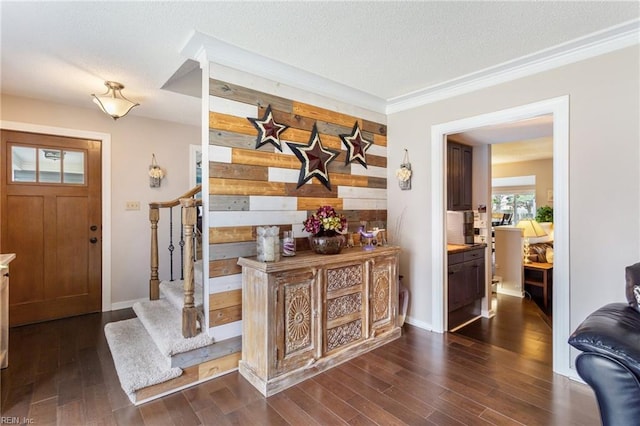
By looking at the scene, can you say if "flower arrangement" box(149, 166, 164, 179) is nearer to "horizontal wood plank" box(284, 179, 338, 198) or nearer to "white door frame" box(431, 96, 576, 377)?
"horizontal wood plank" box(284, 179, 338, 198)

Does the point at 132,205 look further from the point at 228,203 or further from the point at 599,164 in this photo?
the point at 599,164

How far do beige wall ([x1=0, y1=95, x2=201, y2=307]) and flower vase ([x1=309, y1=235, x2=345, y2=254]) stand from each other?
8.56ft

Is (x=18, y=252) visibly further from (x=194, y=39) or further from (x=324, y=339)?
(x=324, y=339)

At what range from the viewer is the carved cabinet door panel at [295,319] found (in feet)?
7.39

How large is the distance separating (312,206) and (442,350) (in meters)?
1.80

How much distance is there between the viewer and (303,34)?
2.18 meters

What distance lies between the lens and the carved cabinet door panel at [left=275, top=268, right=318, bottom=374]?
2254 mm

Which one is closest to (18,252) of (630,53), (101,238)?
(101,238)

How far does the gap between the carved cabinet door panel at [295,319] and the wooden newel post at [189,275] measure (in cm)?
67

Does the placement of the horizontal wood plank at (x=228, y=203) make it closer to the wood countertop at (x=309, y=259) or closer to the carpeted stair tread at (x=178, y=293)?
the wood countertop at (x=309, y=259)

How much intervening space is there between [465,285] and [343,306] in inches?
72.0

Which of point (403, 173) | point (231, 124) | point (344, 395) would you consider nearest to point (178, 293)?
point (231, 124)

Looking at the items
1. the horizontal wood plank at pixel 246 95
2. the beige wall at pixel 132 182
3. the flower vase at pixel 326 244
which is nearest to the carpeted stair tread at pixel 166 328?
the flower vase at pixel 326 244

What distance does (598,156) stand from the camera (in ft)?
7.45
